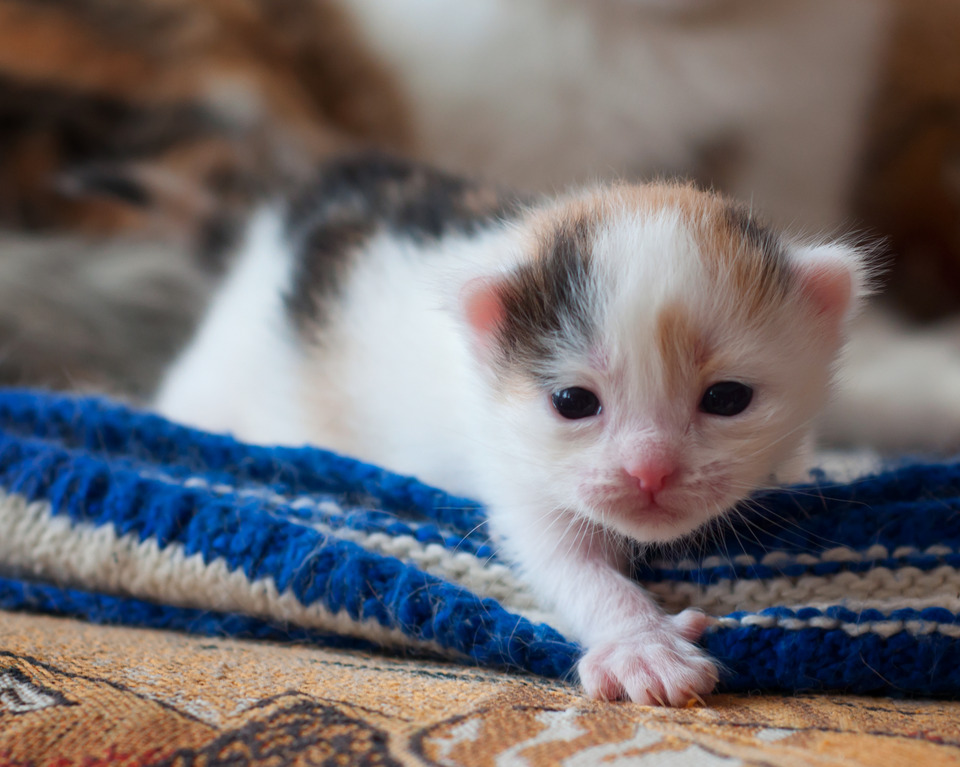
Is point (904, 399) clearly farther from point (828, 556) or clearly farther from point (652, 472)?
point (652, 472)

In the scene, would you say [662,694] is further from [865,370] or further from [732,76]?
[732,76]

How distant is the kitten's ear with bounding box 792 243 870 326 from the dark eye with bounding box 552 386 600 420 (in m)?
0.28

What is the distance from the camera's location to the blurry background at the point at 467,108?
1.85 meters

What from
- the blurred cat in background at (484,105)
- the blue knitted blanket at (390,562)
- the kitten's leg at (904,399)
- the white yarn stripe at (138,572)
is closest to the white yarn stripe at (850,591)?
the blue knitted blanket at (390,562)

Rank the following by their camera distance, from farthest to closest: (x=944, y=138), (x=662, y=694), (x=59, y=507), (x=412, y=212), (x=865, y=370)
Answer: (x=944, y=138) < (x=865, y=370) < (x=412, y=212) < (x=59, y=507) < (x=662, y=694)

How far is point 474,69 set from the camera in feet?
6.26

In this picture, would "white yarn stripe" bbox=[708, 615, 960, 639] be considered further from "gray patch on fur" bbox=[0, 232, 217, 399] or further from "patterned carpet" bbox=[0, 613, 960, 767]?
"gray patch on fur" bbox=[0, 232, 217, 399]

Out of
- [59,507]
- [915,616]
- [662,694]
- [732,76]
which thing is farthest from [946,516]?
[732,76]

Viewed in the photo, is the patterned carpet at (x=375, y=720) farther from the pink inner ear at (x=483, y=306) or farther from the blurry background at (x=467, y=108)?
the blurry background at (x=467, y=108)

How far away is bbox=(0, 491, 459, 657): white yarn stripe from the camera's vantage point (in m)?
0.89

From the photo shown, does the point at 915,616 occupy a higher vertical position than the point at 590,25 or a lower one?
lower

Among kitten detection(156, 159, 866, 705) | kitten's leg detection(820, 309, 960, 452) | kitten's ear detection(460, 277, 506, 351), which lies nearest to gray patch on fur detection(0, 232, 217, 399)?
kitten detection(156, 159, 866, 705)

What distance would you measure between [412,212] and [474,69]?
736 mm

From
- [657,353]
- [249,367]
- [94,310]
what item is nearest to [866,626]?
[657,353]
